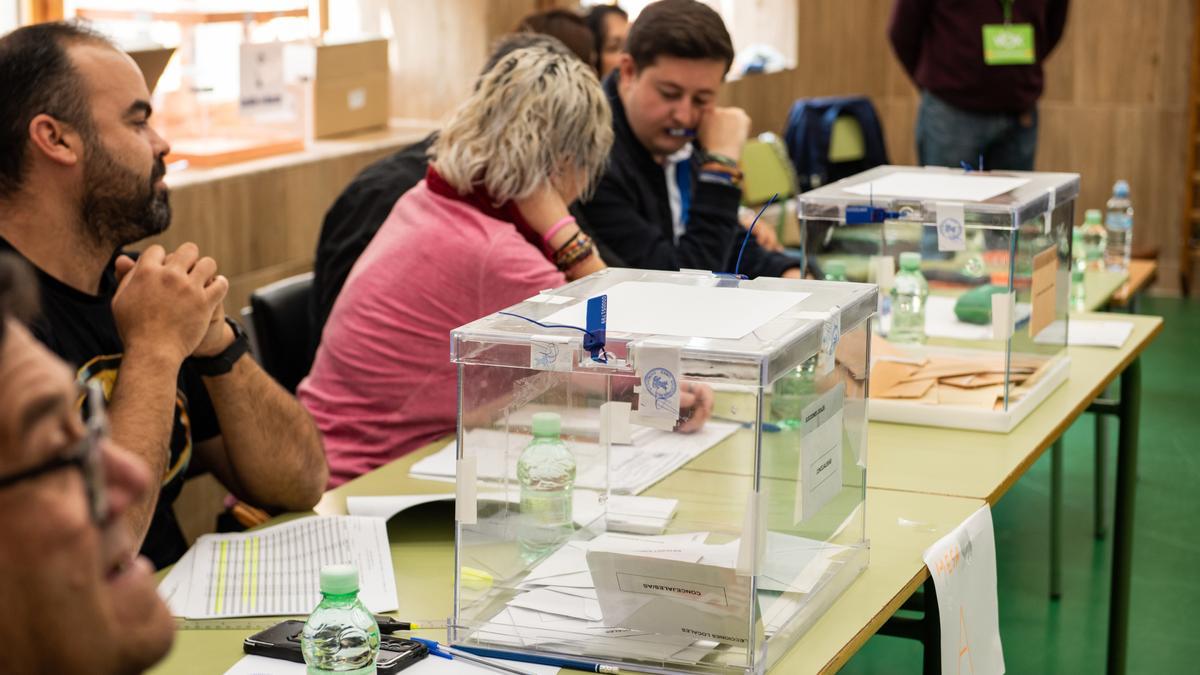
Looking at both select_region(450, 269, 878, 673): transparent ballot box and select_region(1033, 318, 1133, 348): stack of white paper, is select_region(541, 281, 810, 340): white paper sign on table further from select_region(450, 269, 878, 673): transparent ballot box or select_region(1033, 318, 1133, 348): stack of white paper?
select_region(1033, 318, 1133, 348): stack of white paper

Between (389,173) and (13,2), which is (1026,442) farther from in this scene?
(13,2)

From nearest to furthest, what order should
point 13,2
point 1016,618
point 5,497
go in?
point 5,497 < point 1016,618 < point 13,2

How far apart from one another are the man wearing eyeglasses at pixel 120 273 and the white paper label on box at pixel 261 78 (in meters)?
2.01

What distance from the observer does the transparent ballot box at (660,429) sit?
4.76 feet

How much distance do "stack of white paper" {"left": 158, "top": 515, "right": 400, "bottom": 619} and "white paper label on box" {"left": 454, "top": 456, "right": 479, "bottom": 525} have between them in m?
0.17

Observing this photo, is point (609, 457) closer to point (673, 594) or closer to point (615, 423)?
point (615, 423)

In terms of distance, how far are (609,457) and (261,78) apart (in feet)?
8.41

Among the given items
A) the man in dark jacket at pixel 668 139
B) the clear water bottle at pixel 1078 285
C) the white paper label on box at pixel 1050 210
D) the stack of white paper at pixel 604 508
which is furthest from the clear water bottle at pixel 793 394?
the clear water bottle at pixel 1078 285

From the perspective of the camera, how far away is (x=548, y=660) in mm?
1494

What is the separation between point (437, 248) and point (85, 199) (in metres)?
0.61

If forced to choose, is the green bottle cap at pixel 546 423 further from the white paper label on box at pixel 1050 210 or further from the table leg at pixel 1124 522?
the table leg at pixel 1124 522

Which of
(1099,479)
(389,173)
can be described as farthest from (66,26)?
(1099,479)

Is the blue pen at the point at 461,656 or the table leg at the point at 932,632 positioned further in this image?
the table leg at the point at 932,632

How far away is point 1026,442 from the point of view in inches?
91.2
